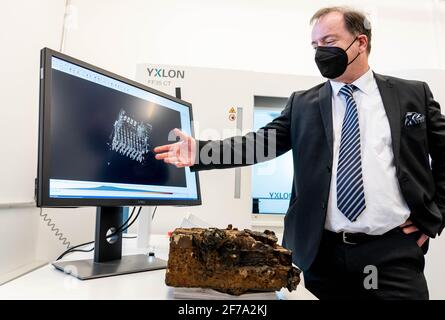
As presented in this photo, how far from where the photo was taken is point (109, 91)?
31.7 inches

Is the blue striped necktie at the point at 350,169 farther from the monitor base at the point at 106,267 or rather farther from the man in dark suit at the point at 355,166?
the monitor base at the point at 106,267

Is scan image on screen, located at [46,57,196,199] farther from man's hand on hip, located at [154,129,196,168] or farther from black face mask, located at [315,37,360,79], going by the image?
black face mask, located at [315,37,360,79]

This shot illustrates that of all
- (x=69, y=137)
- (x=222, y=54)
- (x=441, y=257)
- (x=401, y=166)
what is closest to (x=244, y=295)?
(x=69, y=137)

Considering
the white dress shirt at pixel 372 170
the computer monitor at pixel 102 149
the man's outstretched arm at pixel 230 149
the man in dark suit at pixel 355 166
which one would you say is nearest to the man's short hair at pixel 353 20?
the man in dark suit at pixel 355 166

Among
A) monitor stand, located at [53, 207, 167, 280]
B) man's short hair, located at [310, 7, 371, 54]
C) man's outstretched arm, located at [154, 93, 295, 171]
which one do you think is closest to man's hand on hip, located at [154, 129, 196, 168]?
man's outstretched arm, located at [154, 93, 295, 171]

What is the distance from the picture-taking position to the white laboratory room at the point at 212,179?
59 centimetres

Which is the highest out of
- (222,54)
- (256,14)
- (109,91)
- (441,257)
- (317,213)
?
(256,14)

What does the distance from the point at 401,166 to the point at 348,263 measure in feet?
1.21

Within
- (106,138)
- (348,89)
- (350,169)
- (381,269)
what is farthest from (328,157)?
(106,138)

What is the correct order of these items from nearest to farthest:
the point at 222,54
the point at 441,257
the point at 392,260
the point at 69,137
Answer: the point at 69,137
the point at 392,260
the point at 441,257
the point at 222,54

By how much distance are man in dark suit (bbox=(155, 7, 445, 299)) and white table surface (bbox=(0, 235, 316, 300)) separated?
13.2 inches

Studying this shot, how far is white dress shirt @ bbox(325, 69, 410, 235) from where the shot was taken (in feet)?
3.27
